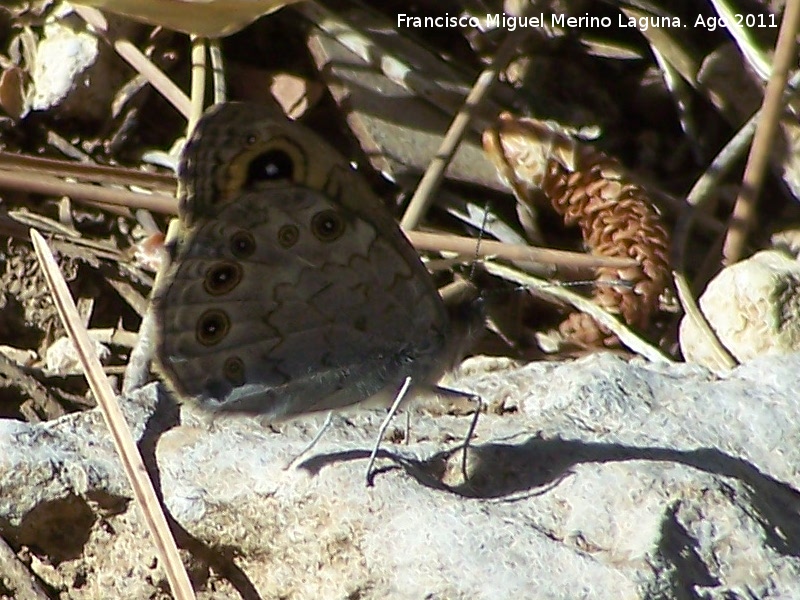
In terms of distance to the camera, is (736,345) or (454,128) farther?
(454,128)

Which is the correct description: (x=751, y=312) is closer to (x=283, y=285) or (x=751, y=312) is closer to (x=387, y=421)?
(x=387, y=421)

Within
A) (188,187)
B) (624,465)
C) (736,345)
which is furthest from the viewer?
(736,345)

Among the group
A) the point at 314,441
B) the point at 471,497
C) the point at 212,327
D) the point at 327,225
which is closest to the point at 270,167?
the point at 327,225

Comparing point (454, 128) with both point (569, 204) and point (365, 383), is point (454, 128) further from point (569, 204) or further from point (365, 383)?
point (365, 383)

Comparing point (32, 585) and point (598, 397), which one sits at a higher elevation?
point (598, 397)

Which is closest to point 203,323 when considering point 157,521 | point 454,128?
point 157,521

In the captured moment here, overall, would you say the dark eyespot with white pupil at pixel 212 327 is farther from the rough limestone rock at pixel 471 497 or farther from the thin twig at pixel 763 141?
the thin twig at pixel 763 141

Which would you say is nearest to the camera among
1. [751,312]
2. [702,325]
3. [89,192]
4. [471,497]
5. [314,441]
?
[471,497]

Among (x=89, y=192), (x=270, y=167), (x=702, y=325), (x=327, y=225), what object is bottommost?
(x=702, y=325)
